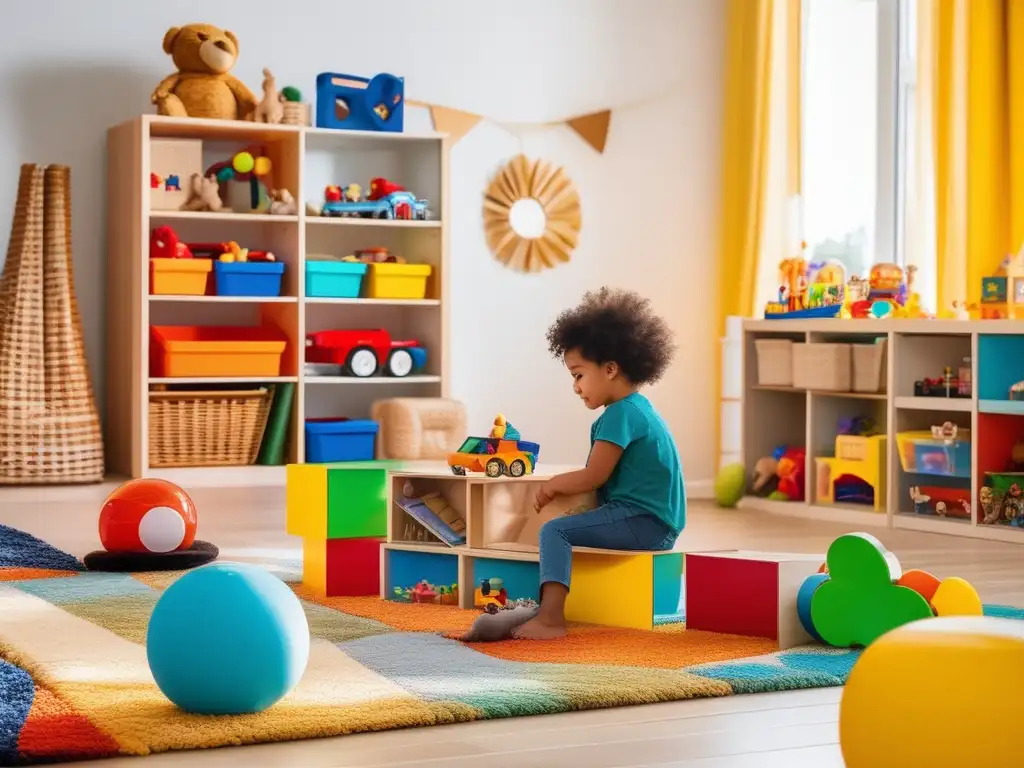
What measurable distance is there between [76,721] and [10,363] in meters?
3.27

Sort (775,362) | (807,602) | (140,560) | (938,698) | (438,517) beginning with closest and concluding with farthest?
(938,698), (807,602), (438,517), (140,560), (775,362)

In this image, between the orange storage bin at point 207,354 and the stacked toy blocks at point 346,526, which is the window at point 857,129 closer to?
the orange storage bin at point 207,354

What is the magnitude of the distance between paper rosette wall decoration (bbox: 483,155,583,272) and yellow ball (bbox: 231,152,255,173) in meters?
1.02

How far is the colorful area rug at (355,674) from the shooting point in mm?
1892

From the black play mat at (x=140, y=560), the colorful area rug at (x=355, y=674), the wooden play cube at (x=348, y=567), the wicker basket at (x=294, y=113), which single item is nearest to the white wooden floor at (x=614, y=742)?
the colorful area rug at (x=355, y=674)

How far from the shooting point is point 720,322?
6.08m

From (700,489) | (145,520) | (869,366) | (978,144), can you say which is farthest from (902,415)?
(145,520)

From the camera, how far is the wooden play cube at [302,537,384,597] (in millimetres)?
3092

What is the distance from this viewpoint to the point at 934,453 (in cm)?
447

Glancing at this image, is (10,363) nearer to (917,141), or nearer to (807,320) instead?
(807,320)

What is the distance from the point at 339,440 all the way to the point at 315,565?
2.14 meters

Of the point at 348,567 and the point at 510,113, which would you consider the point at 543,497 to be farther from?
the point at 510,113

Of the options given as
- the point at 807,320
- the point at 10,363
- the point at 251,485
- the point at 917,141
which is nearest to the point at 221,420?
the point at 251,485

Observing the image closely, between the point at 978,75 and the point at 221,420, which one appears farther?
the point at 221,420
